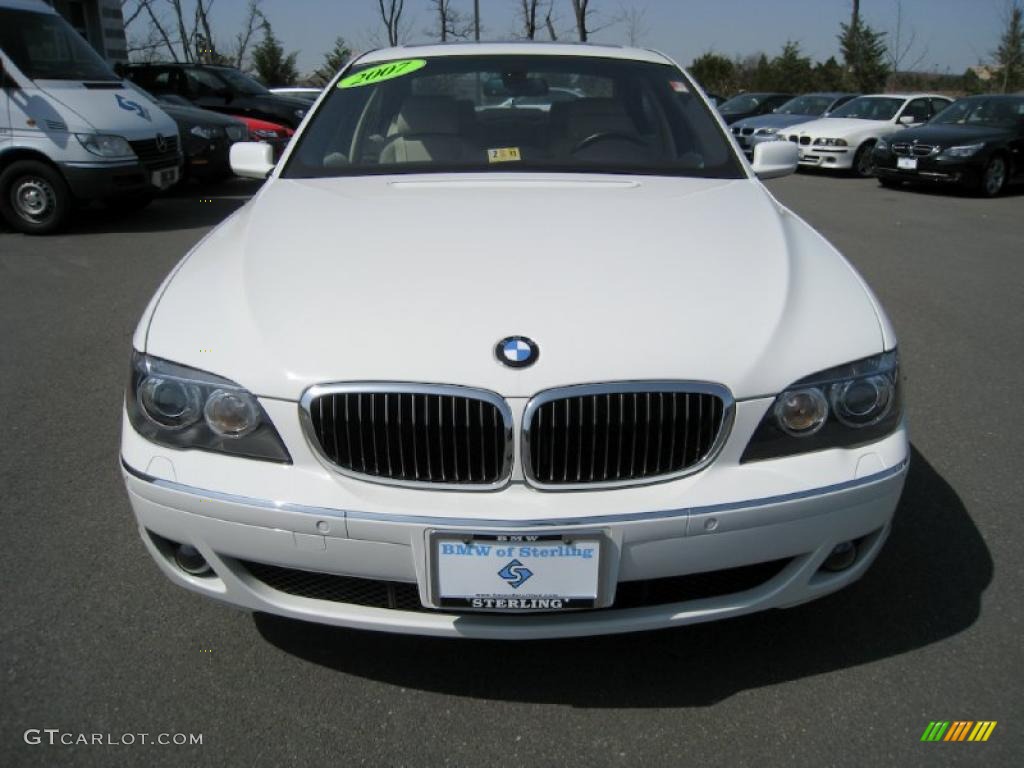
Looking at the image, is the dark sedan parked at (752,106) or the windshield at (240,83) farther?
the dark sedan parked at (752,106)

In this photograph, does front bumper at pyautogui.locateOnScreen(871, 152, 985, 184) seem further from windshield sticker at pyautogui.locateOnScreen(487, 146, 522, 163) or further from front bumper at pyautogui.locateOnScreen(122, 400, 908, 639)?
front bumper at pyautogui.locateOnScreen(122, 400, 908, 639)

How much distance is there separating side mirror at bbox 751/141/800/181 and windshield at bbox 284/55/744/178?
372 millimetres

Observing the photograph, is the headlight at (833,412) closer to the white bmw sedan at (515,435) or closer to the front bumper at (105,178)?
the white bmw sedan at (515,435)

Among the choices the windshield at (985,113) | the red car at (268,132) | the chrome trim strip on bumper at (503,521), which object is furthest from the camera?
the windshield at (985,113)

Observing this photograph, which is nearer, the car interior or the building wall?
the car interior

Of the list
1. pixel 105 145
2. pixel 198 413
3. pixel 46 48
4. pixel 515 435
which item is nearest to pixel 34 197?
pixel 105 145

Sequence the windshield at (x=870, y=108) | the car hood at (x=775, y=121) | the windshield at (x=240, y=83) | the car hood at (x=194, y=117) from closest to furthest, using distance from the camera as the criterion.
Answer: the car hood at (x=194, y=117)
the windshield at (x=240, y=83)
the windshield at (x=870, y=108)
the car hood at (x=775, y=121)

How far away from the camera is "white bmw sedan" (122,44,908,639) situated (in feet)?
6.33

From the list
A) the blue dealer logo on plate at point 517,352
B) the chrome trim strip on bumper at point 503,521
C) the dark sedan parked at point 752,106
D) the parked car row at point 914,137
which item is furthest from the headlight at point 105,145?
the dark sedan parked at point 752,106

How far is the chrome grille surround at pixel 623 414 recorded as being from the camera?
193cm

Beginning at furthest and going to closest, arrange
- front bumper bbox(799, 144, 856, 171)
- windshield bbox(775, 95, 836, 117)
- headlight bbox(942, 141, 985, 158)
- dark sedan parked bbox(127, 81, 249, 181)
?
windshield bbox(775, 95, 836, 117), front bumper bbox(799, 144, 856, 171), headlight bbox(942, 141, 985, 158), dark sedan parked bbox(127, 81, 249, 181)

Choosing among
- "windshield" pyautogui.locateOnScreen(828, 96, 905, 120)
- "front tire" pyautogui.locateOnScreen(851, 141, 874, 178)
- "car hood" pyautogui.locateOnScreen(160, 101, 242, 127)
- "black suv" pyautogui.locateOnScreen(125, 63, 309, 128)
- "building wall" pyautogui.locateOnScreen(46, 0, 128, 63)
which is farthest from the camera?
"building wall" pyautogui.locateOnScreen(46, 0, 128, 63)

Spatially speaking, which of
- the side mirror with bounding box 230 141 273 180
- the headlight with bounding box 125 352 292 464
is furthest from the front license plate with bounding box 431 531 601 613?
the side mirror with bounding box 230 141 273 180

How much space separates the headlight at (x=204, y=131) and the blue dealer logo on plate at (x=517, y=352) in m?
9.56
